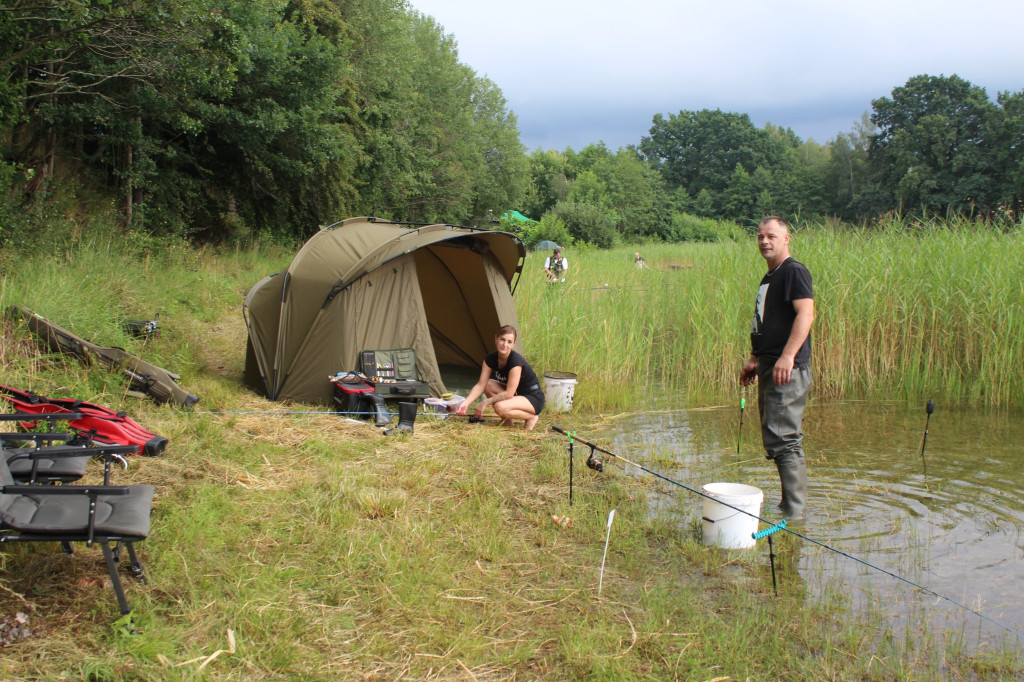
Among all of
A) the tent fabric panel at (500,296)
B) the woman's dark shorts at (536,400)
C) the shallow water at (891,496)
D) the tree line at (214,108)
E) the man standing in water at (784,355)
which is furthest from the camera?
the tree line at (214,108)

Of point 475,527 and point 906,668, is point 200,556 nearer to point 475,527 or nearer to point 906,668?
point 475,527

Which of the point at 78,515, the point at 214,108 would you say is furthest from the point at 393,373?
the point at 214,108

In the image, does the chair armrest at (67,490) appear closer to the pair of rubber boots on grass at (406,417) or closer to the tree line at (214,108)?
the pair of rubber boots on grass at (406,417)

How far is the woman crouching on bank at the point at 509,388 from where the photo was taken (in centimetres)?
618

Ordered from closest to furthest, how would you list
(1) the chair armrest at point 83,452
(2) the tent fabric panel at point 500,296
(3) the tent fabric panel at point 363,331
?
(1) the chair armrest at point 83,452, (3) the tent fabric panel at point 363,331, (2) the tent fabric panel at point 500,296

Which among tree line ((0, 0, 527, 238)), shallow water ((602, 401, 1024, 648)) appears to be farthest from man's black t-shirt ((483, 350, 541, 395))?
tree line ((0, 0, 527, 238))

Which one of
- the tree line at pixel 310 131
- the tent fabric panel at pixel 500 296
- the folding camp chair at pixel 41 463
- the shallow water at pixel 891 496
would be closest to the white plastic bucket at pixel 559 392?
the shallow water at pixel 891 496

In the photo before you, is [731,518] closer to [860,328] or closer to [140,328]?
[860,328]

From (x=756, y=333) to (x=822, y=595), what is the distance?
154cm

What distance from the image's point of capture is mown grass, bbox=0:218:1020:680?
2672 millimetres

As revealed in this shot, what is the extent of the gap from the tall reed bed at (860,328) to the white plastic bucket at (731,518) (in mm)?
3419

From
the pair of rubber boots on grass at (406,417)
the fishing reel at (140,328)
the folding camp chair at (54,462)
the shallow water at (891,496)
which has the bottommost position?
the shallow water at (891,496)

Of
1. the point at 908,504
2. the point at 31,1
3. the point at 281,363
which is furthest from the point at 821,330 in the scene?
the point at 31,1

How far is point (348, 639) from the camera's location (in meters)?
2.80
